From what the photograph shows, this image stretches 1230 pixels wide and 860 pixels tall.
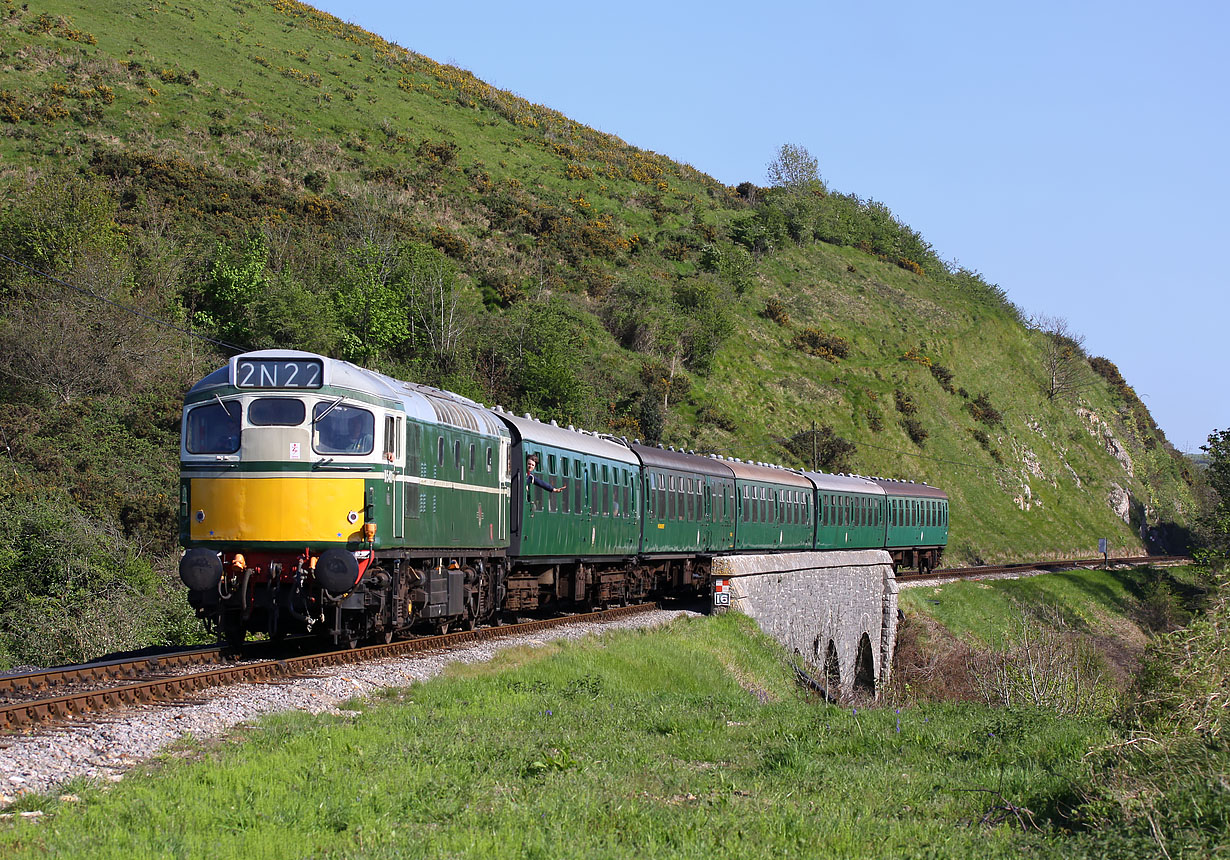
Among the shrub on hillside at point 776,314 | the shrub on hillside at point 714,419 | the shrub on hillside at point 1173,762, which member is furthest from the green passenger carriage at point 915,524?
the shrub on hillside at point 1173,762

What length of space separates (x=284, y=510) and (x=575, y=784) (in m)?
6.98

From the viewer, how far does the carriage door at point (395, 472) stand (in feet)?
49.3

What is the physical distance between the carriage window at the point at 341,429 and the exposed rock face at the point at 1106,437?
315 feet

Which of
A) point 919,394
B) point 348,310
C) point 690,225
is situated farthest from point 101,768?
point 690,225

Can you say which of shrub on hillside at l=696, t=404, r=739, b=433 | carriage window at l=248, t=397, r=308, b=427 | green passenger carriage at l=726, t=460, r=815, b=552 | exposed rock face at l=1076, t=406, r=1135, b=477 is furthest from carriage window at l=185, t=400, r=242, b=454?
exposed rock face at l=1076, t=406, r=1135, b=477

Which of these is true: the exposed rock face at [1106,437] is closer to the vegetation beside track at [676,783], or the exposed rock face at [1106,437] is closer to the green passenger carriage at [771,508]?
the green passenger carriage at [771,508]

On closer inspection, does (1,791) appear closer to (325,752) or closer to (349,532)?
(325,752)

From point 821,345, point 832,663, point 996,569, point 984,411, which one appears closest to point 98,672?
point 832,663

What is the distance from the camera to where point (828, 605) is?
36.0 metres

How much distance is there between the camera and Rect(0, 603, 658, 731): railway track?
1079cm

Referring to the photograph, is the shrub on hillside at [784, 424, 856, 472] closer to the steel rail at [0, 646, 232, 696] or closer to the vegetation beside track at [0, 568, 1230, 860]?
the vegetation beside track at [0, 568, 1230, 860]

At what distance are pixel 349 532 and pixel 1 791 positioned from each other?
663cm

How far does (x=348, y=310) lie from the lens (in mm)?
47125

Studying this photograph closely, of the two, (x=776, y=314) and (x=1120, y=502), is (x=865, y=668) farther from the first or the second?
(x=1120, y=502)
